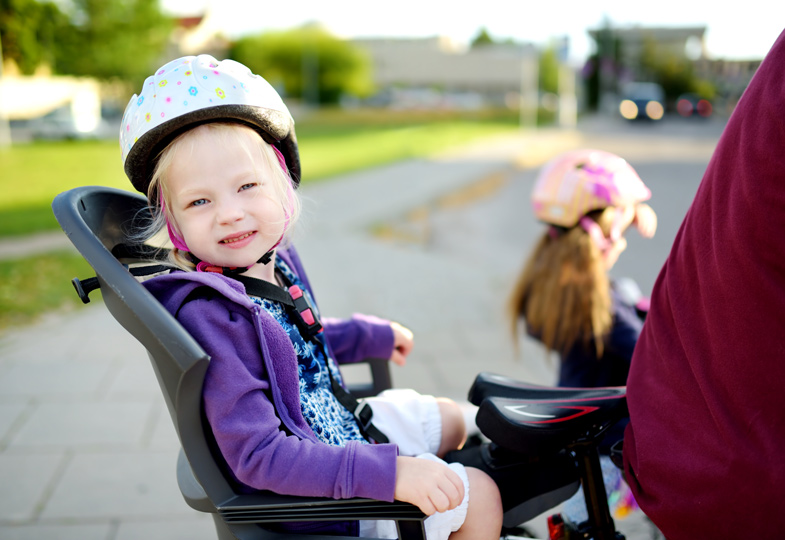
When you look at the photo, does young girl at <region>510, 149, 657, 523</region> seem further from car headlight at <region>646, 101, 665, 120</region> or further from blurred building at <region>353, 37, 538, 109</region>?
blurred building at <region>353, 37, 538, 109</region>

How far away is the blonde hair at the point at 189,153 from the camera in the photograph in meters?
1.42

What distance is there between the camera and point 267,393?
4.28ft

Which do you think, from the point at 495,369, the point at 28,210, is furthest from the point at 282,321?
the point at 28,210

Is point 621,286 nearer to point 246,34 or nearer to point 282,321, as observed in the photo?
point 282,321

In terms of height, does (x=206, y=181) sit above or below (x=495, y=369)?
above

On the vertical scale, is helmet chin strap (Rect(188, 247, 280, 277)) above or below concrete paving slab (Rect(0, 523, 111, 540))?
above

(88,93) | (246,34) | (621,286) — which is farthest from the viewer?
(246,34)

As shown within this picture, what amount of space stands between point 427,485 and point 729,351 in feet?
1.94

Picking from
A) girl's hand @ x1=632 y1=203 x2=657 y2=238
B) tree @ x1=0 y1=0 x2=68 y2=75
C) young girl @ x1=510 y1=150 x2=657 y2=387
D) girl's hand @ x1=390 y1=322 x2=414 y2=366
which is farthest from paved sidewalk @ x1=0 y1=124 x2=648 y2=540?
tree @ x1=0 y1=0 x2=68 y2=75

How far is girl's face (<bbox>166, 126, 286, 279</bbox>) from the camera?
4.65ft

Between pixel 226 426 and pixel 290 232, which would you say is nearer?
pixel 226 426

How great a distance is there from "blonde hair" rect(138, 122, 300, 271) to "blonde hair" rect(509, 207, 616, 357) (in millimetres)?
1097

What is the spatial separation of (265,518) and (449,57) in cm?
8447

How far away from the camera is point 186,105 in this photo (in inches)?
53.5
